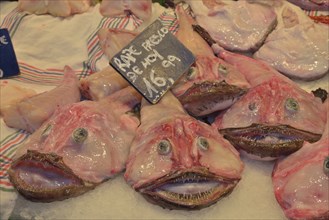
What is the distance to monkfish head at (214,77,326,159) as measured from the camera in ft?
7.65

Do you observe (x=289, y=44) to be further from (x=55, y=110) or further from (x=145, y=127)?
(x=55, y=110)

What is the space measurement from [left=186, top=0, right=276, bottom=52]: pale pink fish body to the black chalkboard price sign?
2.01ft

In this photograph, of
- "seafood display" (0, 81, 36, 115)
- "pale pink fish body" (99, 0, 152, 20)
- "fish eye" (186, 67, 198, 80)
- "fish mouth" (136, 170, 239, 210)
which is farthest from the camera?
"pale pink fish body" (99, 0, 152, 20)

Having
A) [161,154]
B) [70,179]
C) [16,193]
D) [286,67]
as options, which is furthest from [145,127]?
[286,67]

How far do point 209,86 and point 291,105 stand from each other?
0.41m

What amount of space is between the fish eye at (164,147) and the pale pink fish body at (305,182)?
21.1 inches

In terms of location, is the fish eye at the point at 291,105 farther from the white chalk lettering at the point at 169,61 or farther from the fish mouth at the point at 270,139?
the white chalk lettering at the point at 169,61

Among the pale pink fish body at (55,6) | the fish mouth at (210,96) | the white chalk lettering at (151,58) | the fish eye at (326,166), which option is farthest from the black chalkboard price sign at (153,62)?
the pale pink fish body at (55,6)

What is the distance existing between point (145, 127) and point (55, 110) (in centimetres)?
54

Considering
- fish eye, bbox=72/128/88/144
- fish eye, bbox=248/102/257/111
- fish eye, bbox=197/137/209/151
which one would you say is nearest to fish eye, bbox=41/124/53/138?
fish eye, bbox=72/128/88/144

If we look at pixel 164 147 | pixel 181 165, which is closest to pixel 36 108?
pixel 164 147

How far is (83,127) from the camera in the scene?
2.35 metres

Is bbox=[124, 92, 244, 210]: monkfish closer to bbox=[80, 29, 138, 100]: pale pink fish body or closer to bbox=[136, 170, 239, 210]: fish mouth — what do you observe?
bbox=[136, 170, 239, 210]: fish mouth

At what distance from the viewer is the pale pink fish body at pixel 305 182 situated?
2.07m
